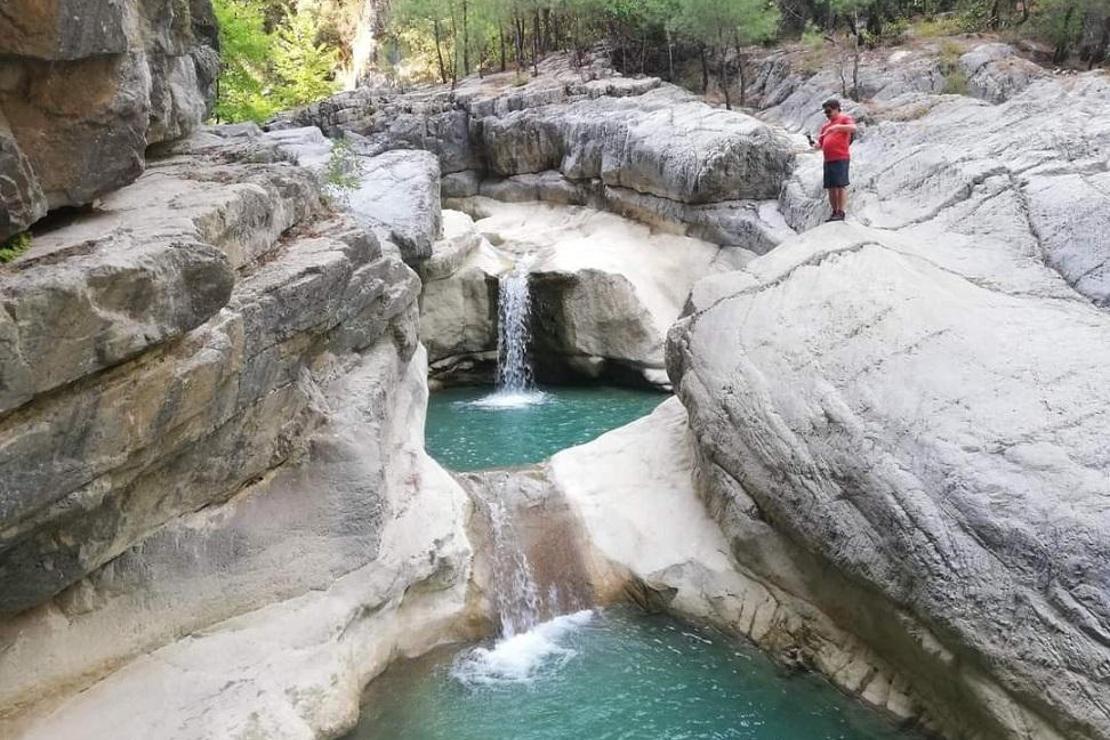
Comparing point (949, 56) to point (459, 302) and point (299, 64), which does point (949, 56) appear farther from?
point (299, 64)

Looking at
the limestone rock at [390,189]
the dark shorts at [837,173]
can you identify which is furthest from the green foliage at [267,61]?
the dark shorts at [837,173]

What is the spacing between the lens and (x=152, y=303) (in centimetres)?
693

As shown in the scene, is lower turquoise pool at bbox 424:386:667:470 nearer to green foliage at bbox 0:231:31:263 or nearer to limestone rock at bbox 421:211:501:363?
limestone rock at bbox 421:211:501:363

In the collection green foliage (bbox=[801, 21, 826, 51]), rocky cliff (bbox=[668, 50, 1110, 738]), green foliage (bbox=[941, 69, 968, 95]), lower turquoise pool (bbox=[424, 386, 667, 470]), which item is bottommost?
lower turquoise pool (bbox=[424, 386, 667, 470])

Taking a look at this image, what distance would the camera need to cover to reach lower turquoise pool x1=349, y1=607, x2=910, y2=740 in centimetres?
869

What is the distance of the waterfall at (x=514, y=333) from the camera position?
20516mm

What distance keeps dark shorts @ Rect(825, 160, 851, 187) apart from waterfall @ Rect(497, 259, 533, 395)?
26.3 feet

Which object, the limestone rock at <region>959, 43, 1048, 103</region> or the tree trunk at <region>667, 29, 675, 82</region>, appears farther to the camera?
the tree trunk at <region>667, 29, 675, 82</region>

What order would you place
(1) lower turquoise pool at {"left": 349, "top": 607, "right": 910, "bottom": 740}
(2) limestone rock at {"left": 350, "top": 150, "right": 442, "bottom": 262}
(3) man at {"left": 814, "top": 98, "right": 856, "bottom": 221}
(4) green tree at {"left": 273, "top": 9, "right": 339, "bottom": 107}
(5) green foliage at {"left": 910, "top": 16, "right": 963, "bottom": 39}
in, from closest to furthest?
1. (1) lower turquoise pool at {"left": 349, "top": 607, "right": 910, "bottom": 740}
2. (3) man at {"left": 814, "top": 98, "right": 856, "bottom": 221}
3. (2) limestone rock at {"left": 350, "top": 150, "right": 442, "bottom": 262}
4. (5) green foliage at {"left": 910, "top": 16, "right": 963, "bottom": 39}
5. (4) green tree at {"left": 273, "top": 9, "right": 339, "bottom": 107}

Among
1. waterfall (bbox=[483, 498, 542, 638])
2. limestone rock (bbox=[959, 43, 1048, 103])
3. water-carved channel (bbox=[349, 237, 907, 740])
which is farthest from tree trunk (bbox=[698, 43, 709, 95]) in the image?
waterfall (bbox=[483, 498, 542, 638])

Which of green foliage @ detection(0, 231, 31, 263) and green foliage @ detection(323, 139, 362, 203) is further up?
green foliage @ detection(0, 231, 31, 263)

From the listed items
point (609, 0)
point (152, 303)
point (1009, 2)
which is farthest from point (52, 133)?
point (1009, 2)

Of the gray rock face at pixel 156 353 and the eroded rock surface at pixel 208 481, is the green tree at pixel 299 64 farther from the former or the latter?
the gray rock face at pixel 156 353

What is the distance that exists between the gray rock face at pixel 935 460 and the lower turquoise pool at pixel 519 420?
556 cm
